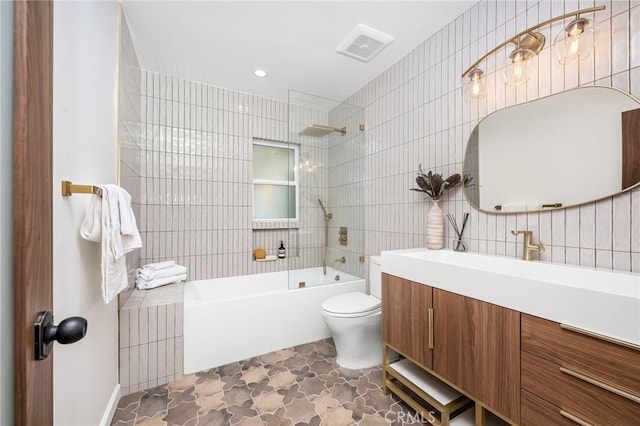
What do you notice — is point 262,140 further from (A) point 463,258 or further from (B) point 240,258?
(A) point 463,258


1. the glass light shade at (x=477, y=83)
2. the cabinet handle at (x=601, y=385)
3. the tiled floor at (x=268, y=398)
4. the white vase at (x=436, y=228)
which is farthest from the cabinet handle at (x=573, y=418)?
the glass light shade at (x=477, y=83)

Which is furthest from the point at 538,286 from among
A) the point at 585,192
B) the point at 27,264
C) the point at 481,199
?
the point at 27,264

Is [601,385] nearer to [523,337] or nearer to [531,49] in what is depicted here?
[523,337]

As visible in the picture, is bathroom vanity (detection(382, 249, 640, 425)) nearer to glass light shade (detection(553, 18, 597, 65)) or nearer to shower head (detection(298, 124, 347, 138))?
glass light shade (detection(553, 18, 597, 65))

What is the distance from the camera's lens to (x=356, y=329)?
195 cm

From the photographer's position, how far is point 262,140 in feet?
10.6

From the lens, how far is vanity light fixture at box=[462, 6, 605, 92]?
4.08ft

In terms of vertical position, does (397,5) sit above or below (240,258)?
above

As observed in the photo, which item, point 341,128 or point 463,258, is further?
point 341,128

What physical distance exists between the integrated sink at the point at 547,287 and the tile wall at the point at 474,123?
11 cm

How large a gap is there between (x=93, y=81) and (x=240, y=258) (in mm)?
2093

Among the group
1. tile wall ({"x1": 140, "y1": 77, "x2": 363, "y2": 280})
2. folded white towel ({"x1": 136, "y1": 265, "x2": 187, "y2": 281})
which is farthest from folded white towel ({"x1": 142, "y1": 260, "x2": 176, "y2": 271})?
tile wall ({"x1": 140, "y1": 77, "x2": 363, "y2": 280})

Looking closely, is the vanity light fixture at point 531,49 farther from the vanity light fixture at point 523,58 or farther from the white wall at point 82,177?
the white wall at point 82,177

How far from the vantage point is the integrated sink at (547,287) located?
2.64ft
